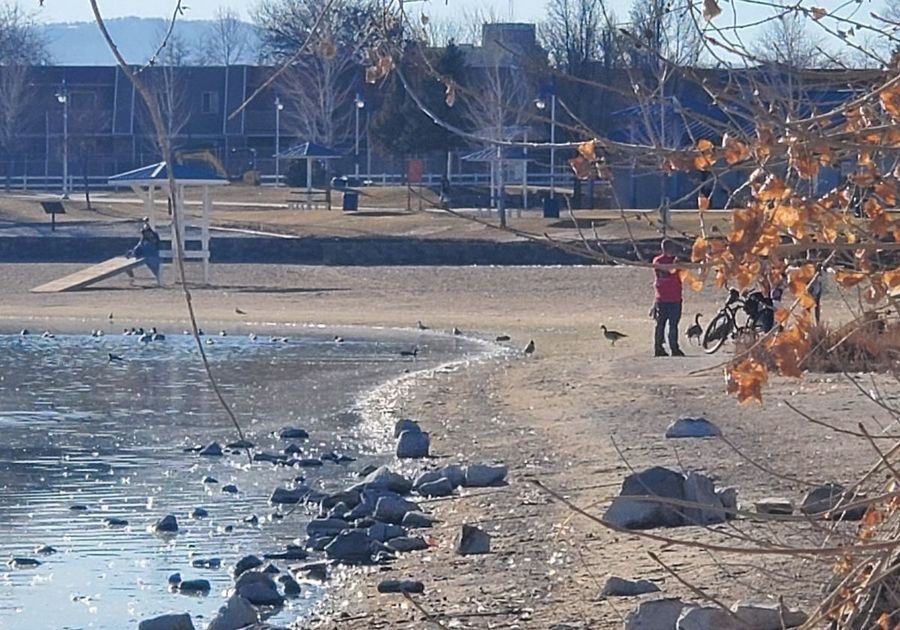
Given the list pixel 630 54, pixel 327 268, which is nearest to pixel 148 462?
pixel 630 54

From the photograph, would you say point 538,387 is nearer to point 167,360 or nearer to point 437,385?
point 437,385

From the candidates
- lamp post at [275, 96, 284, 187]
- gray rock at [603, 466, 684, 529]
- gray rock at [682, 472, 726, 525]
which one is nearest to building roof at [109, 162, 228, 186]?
gray rock at [603, 466, 684, 529]

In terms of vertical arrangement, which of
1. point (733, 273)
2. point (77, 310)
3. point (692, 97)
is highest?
point (692, 97)

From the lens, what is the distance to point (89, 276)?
40.3m

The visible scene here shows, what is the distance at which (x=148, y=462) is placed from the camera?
637 inches

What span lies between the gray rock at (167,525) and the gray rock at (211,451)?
3771 mm

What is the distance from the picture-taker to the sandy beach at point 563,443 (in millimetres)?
8977

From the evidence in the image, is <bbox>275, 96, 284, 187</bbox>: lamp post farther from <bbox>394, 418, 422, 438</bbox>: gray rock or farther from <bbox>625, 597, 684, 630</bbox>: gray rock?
<bbox>625, 597, 684, 630</bbox>: gray rock

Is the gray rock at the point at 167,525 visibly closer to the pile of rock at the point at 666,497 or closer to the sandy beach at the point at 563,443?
the sandy beach at the point at 563,443

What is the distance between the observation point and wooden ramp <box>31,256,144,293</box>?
38906mm

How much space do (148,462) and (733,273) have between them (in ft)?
40.8

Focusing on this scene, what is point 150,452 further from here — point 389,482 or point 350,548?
point 350,548

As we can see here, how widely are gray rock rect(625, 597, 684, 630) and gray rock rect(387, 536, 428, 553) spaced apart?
12.8 ft

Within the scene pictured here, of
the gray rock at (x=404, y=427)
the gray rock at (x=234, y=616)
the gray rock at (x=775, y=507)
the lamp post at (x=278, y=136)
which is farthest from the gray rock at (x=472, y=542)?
the lamp post at (x=278, y=136)
